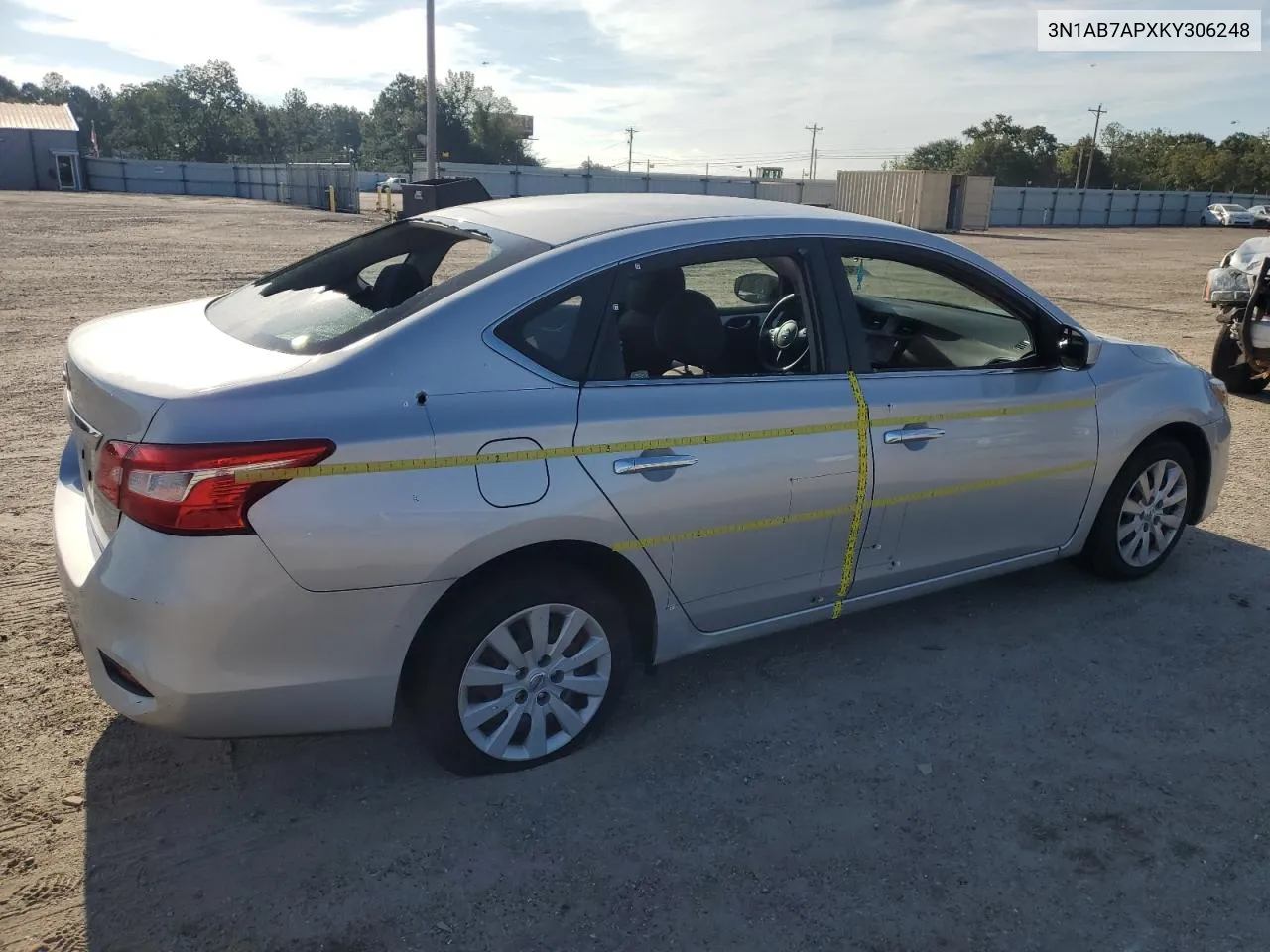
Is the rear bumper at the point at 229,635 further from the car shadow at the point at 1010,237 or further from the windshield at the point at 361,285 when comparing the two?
the car shadow at the point at 1010,237

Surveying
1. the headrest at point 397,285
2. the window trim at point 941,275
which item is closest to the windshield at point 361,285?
the headrest at point 397,285

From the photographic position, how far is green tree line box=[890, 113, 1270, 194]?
74.4 meters

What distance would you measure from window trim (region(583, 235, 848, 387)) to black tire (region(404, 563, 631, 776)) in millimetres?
706

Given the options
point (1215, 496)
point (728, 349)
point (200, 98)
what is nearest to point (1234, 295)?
point (1215, 496)

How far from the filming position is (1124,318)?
1436cm

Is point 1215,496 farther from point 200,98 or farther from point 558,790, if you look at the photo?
point 200,98

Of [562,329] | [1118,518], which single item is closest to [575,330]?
[562,329]

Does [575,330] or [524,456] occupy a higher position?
[575,330]

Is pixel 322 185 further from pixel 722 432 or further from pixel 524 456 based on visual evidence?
pixel 524 456

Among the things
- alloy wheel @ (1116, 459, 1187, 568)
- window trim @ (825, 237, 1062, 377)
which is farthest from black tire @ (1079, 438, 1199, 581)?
window trim @ (825, 237, 1062, 377)

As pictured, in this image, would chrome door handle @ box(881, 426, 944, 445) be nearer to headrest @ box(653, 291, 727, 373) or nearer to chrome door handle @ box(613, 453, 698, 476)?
headrest @ box(653, 291, 727, 373)

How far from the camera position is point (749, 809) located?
2.89 m

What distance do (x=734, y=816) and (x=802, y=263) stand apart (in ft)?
6.22

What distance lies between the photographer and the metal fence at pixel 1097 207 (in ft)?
169
